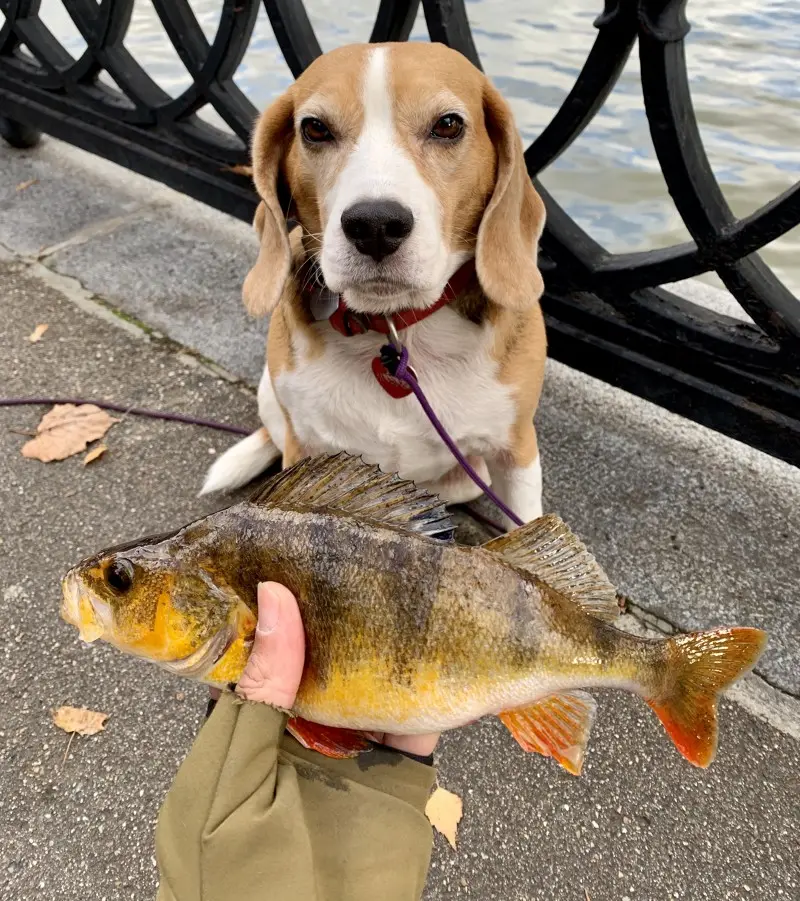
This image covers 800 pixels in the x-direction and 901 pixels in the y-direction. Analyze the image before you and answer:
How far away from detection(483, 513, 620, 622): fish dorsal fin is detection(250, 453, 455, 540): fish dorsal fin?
4.8 inches

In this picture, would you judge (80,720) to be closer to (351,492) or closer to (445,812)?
(445,812)

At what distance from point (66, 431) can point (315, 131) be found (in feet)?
5.10

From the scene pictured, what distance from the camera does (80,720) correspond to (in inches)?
71.7

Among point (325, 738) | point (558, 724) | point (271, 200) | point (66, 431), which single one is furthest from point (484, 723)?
point (66, 431)

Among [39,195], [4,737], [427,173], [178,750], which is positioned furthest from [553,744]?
[39,195]

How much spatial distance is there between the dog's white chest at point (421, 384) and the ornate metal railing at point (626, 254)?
0.73 meters

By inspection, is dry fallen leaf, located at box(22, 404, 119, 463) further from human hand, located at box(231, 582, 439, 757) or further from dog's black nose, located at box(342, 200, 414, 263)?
human hand, located at box(231, 582, 439, 757)

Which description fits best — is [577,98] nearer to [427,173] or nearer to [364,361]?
[427,173]

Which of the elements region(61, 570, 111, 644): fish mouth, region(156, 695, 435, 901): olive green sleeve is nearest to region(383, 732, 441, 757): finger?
region(156, 695, 435, 901): olive green sleeve

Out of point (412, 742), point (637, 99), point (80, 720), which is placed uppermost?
point (637, 99)

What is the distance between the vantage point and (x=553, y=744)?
109cm

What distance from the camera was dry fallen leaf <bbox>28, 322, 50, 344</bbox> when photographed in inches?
121

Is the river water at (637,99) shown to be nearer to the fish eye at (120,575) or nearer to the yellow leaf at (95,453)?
the yellow leaf at (95,453)

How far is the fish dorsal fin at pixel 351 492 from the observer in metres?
0.99
